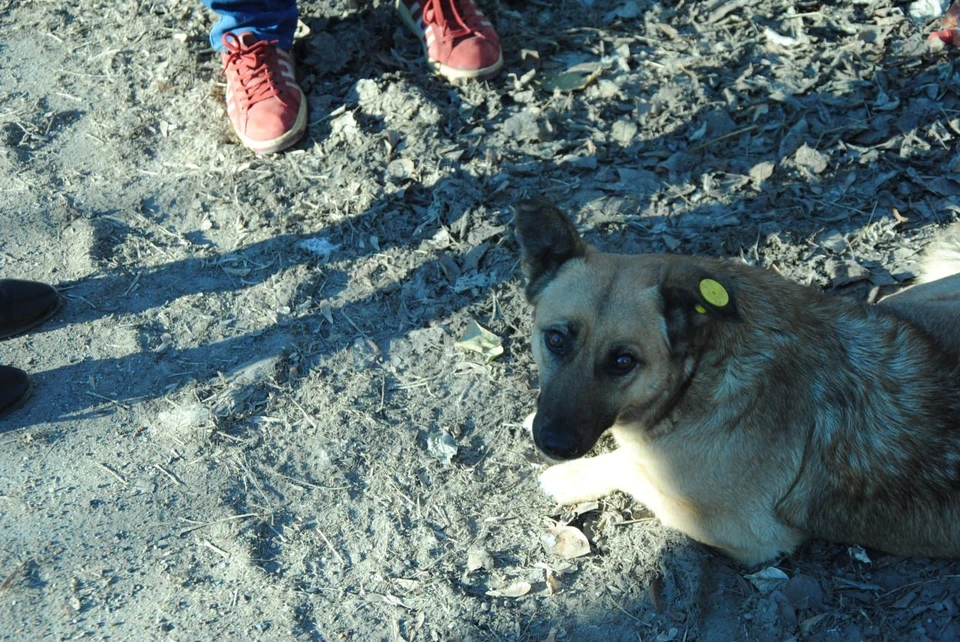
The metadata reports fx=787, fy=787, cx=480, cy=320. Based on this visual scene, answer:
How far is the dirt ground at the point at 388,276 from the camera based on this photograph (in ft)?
11.8

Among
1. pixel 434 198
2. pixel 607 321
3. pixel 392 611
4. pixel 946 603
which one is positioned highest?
pixel 607 321

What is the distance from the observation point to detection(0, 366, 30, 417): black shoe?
4223mm

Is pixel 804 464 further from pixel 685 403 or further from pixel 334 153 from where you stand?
pixel 334 153

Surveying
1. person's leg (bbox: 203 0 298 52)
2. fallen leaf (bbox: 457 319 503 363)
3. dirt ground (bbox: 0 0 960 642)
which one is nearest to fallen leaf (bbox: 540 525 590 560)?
dirt ground (bbox: 0 0 960 642)

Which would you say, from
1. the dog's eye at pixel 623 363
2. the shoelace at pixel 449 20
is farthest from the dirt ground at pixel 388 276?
the dog's eye at pixel 623 363

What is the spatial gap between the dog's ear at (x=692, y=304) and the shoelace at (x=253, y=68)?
3.30m

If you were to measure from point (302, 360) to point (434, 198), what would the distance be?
1396mm

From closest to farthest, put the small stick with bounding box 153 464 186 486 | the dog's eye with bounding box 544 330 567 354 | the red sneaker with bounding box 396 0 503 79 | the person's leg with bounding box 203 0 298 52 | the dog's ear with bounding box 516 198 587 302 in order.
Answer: the dog's eye with bounding box 544 330 567 354
the dog's ear with bounding box 516 198 587 302
the small stick with bounding box 153 464 186 486
the person's leg with bounding box 203 0 298 52
the red sneaker with bounding box 396 0 503 79

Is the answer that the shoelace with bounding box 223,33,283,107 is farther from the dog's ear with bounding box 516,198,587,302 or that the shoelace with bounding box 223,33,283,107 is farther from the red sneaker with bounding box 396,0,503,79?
the dog's ear with bounding box 516,198,587,302

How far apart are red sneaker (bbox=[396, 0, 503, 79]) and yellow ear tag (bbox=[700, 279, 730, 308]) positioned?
3172 millimetres

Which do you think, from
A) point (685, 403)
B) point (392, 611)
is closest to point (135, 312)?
point (392, 611)

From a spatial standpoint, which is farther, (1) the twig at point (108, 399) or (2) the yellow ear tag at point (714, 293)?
(1) the twig at point (108, 399)

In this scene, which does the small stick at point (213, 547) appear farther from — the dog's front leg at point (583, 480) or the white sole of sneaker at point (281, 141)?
the white sole of sneaker at point (281, 141)

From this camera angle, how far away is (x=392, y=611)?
356cm
